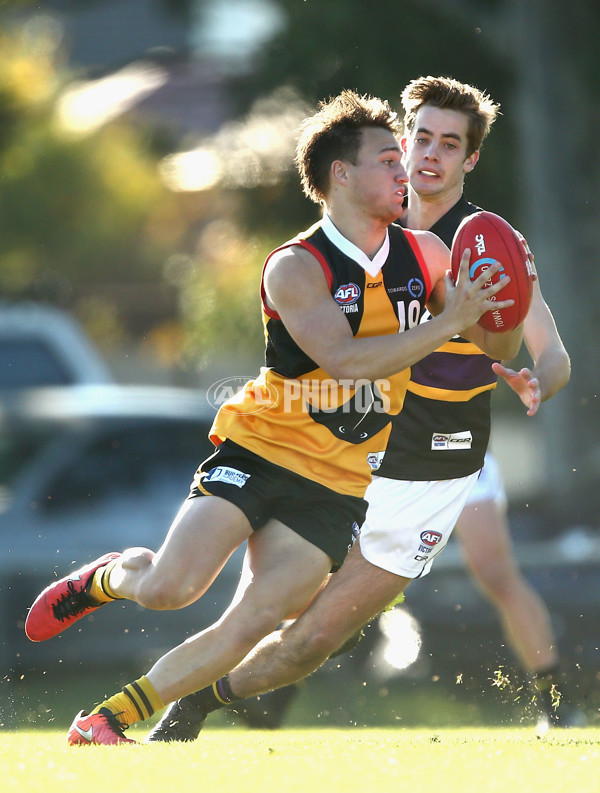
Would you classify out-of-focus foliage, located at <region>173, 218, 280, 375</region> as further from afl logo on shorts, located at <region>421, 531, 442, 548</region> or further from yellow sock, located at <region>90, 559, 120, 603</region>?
yellow sock, located at <region>90, 559, 120, 603</region>

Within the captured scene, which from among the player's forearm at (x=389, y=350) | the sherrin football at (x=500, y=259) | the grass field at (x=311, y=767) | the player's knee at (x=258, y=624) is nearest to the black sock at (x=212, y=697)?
the grass field at (x=311, y=767)

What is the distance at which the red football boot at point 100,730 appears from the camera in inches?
158

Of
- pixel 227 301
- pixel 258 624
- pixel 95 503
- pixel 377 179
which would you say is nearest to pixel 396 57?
pixel 227 301

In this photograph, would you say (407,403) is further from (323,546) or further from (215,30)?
(215,30)

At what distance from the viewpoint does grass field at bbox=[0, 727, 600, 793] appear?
317 cm

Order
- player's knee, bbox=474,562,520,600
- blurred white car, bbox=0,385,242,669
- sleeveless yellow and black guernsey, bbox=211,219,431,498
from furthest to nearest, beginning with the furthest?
blurred white car, bbox=0,385,242,669, player's knee, bbox=474,562,520,600, sleeveless yellow and black guernsey, bbox=211,219,431,498

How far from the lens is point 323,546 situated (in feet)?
13.0

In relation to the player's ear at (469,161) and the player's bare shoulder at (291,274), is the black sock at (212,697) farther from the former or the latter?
the player's ear at (469,161)

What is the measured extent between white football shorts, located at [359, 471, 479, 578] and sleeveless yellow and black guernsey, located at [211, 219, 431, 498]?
0.62 metres

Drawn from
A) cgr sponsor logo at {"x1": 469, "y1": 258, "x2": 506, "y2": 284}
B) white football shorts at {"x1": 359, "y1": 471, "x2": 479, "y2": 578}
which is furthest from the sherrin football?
white football shorts at {"x1": 359, "y1": 471, "x2": 479, "y2": 578}

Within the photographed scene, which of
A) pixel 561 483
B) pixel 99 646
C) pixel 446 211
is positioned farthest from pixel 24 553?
pixel 561 483

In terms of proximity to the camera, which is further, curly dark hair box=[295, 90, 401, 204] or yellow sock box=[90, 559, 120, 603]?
yellow sock box=[90, 559, 120, 603]

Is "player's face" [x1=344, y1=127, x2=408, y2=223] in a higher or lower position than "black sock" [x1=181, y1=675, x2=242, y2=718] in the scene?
higher

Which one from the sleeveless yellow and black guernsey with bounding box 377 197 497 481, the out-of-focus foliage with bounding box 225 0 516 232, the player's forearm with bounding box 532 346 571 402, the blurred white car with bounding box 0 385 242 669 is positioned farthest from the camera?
the out-of-focus foliage with bounding box 225 0 516 232
